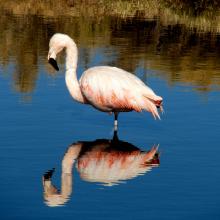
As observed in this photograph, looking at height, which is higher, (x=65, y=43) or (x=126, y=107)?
(x=65, y=43)

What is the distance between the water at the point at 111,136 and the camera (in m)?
7.46

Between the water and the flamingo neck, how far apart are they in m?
0.36

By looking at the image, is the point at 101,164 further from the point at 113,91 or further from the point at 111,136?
the point at 113,91

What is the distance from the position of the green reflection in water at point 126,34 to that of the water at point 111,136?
55mm

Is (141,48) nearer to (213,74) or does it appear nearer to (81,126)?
(213,74)

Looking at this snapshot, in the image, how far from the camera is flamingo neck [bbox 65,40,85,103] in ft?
35.9

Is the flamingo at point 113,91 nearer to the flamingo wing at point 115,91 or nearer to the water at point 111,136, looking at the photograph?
the flamingo wing at point 115,91

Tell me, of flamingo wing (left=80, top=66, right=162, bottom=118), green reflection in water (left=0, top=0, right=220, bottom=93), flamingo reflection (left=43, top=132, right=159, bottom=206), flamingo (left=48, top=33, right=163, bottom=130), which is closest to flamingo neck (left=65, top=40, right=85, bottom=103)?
flamingo (left=48, top=33, right=163, bottom=130)

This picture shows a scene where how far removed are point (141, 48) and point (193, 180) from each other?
1086cm

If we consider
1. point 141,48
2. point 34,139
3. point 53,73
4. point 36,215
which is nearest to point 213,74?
point 53,73

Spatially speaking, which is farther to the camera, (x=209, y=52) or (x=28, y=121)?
(x=209, y=52)

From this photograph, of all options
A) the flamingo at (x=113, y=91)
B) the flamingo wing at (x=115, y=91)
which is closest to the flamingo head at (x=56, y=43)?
the flamingo at (x=113, y=91)

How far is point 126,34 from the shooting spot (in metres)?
21.8

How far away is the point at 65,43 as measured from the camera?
434 inches
